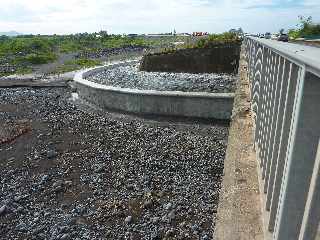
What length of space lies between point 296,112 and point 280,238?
1.19 meters

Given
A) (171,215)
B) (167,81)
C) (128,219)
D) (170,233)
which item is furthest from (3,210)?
(167,81)

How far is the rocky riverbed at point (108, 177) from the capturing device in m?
9.53

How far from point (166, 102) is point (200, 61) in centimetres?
1064

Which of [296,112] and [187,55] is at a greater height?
[296,112]


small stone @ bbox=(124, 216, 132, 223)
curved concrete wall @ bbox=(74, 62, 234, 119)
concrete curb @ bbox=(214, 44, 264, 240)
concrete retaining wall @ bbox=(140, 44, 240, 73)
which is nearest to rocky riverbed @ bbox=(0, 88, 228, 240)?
small stone @ bbox=(124, 216, 132, 223)

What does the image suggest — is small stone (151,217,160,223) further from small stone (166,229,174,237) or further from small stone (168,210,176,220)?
small stone (166,229,174,237)

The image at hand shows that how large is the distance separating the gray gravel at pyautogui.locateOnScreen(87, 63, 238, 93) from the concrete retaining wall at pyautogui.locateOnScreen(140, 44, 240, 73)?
167 cm

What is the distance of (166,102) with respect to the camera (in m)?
19.2

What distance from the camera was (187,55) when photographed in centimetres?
2894

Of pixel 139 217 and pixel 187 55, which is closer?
pixel 139 217

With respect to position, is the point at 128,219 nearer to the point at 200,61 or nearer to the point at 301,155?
the point at 301,155

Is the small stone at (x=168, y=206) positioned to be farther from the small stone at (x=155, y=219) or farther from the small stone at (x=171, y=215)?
the small stone at (x=155, y=219)

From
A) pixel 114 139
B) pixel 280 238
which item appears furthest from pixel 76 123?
pixel 280 238

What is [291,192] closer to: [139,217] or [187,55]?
[139,217]
